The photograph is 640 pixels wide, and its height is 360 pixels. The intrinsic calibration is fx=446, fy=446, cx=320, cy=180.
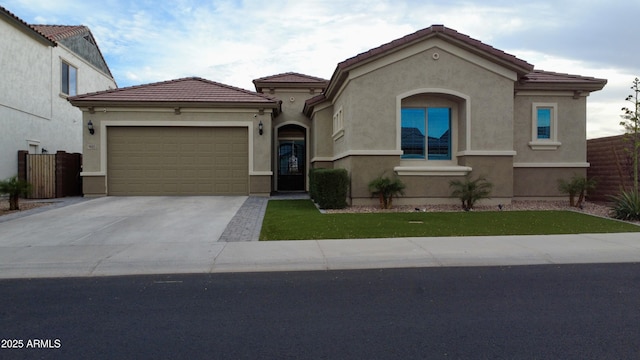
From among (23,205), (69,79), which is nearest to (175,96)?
(23,205)

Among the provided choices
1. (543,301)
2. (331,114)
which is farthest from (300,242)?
(331,114)

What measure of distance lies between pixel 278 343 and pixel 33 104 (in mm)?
20709

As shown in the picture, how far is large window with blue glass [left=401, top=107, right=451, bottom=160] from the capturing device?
14688 mm

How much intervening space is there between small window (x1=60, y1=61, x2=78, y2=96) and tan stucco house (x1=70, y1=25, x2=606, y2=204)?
7235 millimetres

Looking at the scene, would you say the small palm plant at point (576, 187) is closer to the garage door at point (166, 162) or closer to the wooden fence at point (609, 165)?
the wooden fence at point (609, 165)

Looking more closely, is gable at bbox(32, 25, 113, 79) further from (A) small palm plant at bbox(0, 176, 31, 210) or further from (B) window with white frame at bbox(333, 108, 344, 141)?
(B) window with white frame at bbox(333, 108, 344, 141)

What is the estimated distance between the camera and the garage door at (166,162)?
17.4 meters

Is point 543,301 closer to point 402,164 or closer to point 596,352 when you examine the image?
point 596,352

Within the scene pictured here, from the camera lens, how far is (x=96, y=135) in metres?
17.1

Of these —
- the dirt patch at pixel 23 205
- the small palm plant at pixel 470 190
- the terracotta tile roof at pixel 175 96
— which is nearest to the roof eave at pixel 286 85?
the terracotta tile roof at pixel 175 96

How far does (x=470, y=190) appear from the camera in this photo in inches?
535

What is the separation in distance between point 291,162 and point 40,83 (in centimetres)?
1206

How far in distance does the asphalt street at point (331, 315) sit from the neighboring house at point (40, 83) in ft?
49.7

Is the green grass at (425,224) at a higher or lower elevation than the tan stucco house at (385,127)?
lower
